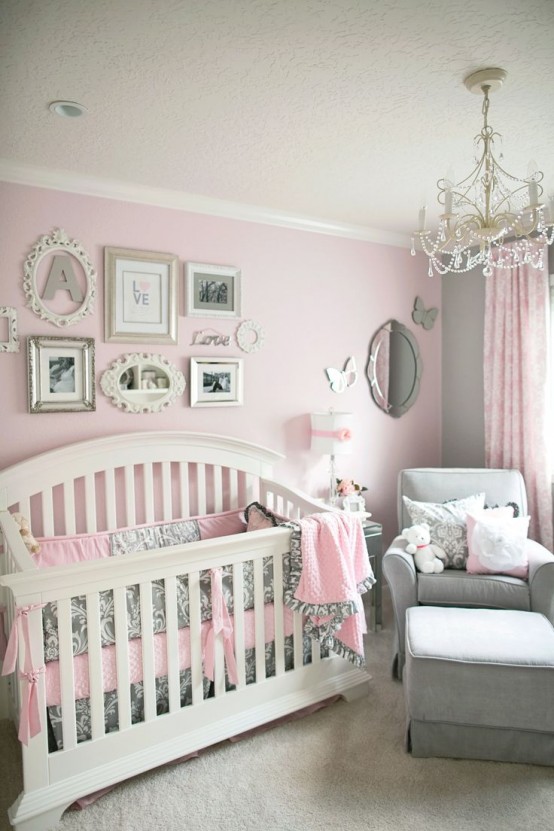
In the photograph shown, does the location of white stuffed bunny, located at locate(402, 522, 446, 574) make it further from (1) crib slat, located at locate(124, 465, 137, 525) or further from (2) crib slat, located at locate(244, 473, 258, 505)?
(1) crib slat, located at locate(124, 465, 137, 525)

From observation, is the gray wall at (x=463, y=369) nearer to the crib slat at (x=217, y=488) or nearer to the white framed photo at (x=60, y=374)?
the crib slat at (x=217, y=488)

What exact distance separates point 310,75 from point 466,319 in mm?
2551

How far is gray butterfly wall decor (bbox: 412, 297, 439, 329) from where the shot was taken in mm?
4031

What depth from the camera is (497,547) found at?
279 centimetres

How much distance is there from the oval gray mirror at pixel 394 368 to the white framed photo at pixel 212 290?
1.06 meters

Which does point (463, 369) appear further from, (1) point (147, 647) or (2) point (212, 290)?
(1) point (147, 647)

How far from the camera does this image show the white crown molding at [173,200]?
8.52 ft

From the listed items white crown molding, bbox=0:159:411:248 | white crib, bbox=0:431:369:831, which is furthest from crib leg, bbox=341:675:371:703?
white crown molding, bbox=0:159:411:248

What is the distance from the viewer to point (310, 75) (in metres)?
1.76

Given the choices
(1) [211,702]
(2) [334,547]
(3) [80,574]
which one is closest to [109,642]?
(3) [80,574]

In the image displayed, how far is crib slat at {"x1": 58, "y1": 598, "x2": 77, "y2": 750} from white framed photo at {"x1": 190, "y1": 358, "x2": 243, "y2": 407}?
140cm

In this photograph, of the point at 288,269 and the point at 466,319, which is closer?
the point at 288,269

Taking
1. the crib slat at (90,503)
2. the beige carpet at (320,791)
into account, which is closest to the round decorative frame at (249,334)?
the crib slat at (90,503)

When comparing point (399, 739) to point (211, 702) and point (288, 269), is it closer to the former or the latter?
point (211, 702)
